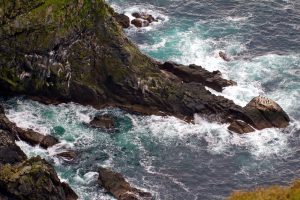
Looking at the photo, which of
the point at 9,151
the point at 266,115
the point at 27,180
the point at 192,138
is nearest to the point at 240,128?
the point at 266,115

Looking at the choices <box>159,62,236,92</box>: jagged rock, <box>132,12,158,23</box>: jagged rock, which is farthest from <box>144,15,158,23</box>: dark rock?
<box>159,62,236,92</box>: jagged rock

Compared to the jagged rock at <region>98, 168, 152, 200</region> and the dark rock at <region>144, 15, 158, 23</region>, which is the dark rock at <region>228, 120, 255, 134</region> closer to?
the jagged rock at <region>98, 168, 152, 200</region>

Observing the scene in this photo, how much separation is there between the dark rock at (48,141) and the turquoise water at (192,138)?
0.69 m

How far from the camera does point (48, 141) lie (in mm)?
60219

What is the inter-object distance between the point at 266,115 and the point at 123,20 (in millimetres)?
30322

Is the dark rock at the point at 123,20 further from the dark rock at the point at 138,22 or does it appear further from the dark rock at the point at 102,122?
the dark rock at the point at 102,122

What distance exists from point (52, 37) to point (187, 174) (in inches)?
A: 891

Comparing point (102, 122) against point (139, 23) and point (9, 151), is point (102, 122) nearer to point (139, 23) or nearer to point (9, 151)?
point (9, 151)

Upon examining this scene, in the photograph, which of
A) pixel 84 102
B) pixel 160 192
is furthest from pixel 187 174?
pixel 84 102

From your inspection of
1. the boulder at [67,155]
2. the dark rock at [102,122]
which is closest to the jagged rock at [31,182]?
the boulder at [67,155]

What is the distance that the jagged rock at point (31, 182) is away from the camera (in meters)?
48.0

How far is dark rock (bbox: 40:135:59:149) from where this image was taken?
59875 millimetres

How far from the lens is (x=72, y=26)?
6725 cm

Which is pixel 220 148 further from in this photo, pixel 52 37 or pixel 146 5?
pixel 146 5
